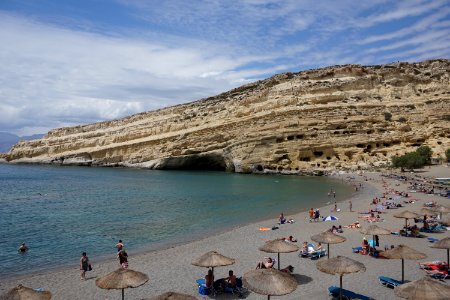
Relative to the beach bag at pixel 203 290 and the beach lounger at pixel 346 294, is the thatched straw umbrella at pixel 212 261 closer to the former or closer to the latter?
the beach bag at pixel 203 290

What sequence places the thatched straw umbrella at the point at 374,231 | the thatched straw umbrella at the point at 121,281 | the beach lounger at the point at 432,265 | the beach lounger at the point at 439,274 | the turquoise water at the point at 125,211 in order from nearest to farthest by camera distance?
the thatched straw umbrella at the point at 121,281, the beach lounger at the point at 439,274, the beach lounger at the point at 432,265, the thatched straw umbrella at the point at 374,231, the turquoise water at the point at 125,211

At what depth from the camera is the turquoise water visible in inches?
760

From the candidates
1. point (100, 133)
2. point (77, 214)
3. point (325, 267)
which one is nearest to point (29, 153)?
point (100, 133)

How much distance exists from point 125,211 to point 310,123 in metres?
36.0

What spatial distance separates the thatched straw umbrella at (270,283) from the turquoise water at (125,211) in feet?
32.9

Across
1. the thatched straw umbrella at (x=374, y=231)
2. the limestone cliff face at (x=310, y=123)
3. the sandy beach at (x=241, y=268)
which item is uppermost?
the limestone cliff face at (x=310, y=123)

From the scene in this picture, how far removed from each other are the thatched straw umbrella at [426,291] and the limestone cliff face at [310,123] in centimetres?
4681

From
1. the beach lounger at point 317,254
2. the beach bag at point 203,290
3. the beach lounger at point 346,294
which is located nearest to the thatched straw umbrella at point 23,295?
the beach bag at point 203,290

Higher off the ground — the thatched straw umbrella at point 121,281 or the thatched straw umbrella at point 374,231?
the thatched straw umbrella at point 374,231

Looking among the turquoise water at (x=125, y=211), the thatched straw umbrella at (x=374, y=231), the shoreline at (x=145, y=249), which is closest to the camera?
the shoreline at (x=145, y=249)

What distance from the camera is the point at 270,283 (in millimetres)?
9688

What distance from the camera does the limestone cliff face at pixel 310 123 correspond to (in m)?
56.1

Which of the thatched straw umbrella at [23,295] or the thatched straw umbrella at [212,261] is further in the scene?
the thatched straw umbrella at [212,261]

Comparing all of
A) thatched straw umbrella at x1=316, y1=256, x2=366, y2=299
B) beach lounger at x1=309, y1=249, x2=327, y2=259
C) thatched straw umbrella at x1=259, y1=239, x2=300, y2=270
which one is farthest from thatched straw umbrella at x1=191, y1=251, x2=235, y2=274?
beach lounger at x1=309, y1=249, x2=327, y2=259
